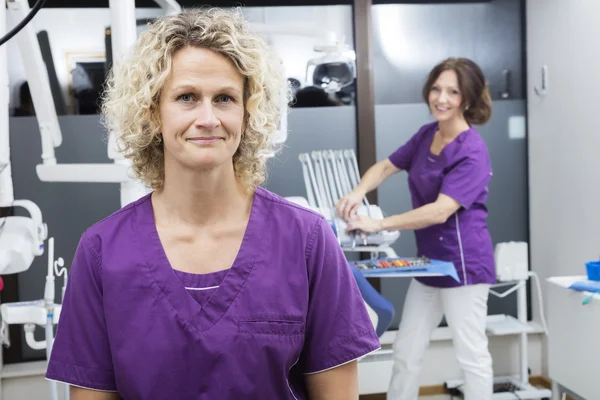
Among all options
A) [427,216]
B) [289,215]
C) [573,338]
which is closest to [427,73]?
[427,216]

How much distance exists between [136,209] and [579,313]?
1609mm

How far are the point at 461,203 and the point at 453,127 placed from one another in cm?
28

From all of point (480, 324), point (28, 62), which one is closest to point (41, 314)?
point (28, 62)

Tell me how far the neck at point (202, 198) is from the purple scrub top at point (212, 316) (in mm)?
31

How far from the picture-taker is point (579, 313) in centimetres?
214

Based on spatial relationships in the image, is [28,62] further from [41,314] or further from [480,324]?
[480,324]

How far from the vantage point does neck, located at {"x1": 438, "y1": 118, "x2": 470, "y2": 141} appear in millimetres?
2260

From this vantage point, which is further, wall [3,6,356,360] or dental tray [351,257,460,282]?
wall [3,6,356,360]

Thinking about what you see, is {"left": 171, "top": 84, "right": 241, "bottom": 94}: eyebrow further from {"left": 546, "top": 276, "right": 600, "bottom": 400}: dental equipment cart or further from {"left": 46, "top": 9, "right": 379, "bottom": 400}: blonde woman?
{"left": 546, "top": 276, "right": 600, "bottom": 400}: dental equipment cart

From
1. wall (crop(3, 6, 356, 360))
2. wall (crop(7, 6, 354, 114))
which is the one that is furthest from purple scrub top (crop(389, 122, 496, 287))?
wall (crop(7, 6, 354, 114))

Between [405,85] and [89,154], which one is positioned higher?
[405,85]

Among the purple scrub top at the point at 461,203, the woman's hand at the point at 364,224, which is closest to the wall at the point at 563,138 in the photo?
the purple scrub top at the point at 461,203

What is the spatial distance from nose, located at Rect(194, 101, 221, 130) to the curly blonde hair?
74 mm

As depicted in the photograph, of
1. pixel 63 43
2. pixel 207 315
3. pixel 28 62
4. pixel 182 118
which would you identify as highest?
pixel 63 43
